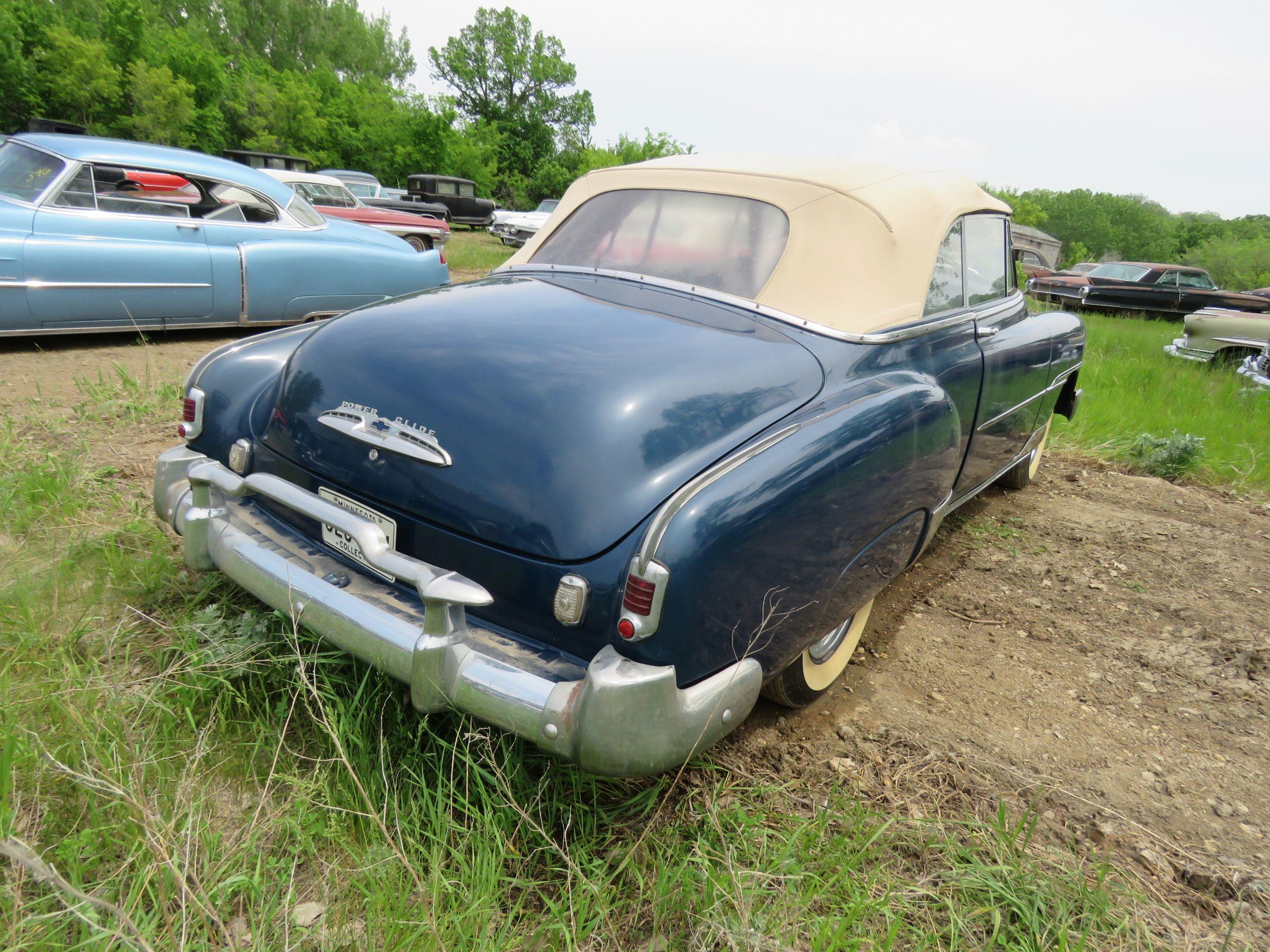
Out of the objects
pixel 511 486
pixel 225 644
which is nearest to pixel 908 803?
pixel 511 486

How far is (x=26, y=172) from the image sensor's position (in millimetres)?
5277

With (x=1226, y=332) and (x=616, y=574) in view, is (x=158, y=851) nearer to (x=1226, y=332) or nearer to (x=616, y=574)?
(x=616, y=574)

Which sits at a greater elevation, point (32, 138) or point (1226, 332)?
point (32, 138)

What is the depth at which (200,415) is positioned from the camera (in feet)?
8.52

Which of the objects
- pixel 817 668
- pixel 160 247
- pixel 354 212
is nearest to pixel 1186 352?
pixel 817 668

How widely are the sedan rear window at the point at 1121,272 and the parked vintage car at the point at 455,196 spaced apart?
15.0 meters

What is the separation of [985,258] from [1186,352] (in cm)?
716

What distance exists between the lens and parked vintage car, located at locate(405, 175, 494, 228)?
73.8ft

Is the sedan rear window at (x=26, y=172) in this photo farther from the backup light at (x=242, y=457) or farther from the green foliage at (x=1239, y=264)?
the green foliage at (x=1239, y=264)

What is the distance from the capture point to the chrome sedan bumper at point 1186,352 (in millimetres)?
8680

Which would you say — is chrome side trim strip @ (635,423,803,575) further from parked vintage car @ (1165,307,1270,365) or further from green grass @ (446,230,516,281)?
parked vintage car @ (1165,307,1270,365)

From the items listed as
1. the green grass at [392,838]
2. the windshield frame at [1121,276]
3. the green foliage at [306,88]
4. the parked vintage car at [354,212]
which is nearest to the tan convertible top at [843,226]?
the green grass at [392,838]

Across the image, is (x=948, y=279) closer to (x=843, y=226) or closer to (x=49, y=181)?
(x=843, y=226)

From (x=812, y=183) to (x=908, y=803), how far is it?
1.96 m
